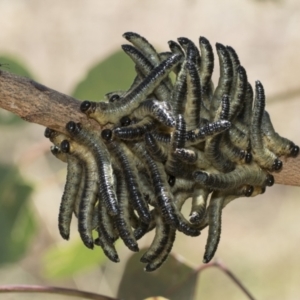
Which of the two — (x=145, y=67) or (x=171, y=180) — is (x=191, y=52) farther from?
(x=171, y=180)

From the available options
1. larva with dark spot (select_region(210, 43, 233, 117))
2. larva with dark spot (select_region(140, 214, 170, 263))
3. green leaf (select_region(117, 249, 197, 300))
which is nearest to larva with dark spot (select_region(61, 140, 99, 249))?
larva with dark spot (select_region(140, 214, 170, 263))

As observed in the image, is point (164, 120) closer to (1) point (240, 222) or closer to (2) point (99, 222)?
(2) point (99, 222)

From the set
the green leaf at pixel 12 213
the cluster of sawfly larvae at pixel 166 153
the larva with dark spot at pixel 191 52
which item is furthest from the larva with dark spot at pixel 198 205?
the green leaf at pixel 12 213

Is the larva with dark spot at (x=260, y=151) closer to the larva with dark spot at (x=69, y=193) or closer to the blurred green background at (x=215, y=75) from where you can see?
the larva with dark spot at (x=69, y=193)

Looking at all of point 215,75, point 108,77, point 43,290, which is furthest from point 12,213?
point 215,75

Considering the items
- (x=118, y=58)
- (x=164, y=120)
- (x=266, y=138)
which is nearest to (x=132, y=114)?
(x=164, y=120)

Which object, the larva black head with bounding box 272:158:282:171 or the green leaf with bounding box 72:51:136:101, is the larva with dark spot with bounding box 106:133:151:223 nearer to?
the larva black head with bounding box 272:158:282:171
